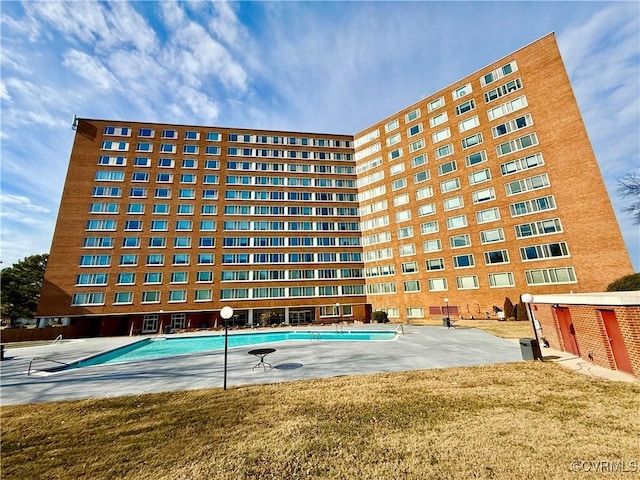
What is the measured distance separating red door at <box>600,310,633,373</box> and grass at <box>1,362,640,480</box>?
1679 mm

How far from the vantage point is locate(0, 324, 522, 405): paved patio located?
483 inches

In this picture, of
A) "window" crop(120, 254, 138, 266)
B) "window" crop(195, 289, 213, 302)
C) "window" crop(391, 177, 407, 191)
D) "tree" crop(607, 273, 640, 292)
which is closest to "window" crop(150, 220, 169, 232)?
"window" crop(120, 254, 138, 266)

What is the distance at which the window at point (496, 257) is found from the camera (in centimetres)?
3759

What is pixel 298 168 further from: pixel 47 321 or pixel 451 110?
pixel 47 321

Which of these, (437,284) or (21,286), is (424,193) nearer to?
(437,284)

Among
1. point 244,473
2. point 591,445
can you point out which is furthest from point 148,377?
point 591,445

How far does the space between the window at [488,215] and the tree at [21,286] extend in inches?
3314

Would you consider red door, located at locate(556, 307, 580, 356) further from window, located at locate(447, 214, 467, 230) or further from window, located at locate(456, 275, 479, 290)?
window, located at locate(447, 214, 467, 230)

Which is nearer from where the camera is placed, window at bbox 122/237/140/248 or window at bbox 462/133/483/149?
window at bbox 462/133/483/149

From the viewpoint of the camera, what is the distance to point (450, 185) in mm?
44062

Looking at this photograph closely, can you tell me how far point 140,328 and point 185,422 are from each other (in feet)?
140

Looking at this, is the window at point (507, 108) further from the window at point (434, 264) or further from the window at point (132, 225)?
the window at point (132, 225)

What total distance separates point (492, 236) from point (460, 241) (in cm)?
431

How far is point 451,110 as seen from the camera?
46000mm
